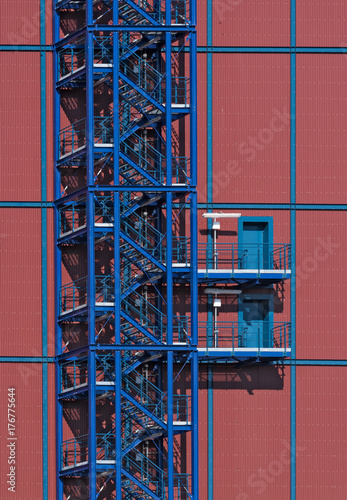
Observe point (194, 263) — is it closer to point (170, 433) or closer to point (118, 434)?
point (170, 433)

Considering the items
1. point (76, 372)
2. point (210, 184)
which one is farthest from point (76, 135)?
point (76, 372)

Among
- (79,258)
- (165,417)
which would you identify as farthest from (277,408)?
(79,258)

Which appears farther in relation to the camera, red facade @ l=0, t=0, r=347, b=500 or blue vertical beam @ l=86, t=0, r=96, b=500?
red facade @ l=0, t=0, r=347, b=500

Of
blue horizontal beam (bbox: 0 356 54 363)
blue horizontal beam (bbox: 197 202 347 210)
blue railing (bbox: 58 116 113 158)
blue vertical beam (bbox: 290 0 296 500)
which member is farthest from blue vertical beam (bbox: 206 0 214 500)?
blue horizontal beam (bbox: 0 356 54 363)

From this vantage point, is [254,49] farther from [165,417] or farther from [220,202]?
[165,417]

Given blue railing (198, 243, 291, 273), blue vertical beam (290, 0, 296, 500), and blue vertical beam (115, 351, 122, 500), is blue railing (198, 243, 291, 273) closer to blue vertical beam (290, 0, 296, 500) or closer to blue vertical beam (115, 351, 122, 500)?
blue vertical beam (290, 0, 296, 500)

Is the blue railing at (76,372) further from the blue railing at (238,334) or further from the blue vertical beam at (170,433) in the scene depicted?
the blue railing at (238,334)
